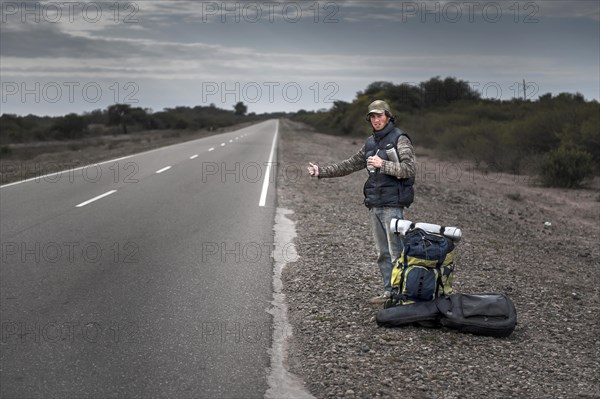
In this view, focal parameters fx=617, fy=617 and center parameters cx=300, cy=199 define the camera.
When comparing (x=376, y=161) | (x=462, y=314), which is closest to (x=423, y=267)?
(x=462, y=314)

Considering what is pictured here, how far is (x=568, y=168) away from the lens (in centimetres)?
2148

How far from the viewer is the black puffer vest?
19.0ft

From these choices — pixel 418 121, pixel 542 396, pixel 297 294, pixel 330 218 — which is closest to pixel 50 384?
pixel 297 294

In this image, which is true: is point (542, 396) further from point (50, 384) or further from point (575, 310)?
point (50, 384)

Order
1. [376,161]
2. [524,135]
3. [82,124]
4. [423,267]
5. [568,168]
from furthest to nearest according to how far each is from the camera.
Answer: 1. [82,124]
2. [524,135]
3. [568,168]
4. [423,267]
5. [376,161]

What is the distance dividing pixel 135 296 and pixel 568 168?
1871cm

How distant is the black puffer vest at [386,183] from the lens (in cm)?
579

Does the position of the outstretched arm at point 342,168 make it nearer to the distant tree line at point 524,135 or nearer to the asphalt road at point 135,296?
the asphalt road at point 135,296

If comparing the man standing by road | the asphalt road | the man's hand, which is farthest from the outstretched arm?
the asphalt road

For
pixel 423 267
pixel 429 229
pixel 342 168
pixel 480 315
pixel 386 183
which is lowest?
pixel 480 315

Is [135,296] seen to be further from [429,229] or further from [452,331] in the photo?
[452,331]

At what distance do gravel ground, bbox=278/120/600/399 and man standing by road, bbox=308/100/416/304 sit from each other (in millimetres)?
694

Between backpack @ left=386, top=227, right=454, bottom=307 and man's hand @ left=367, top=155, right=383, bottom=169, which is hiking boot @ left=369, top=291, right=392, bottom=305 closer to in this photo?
backpack @ left=386, top=227, right=454, bottom=307

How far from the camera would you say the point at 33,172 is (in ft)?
66.0
